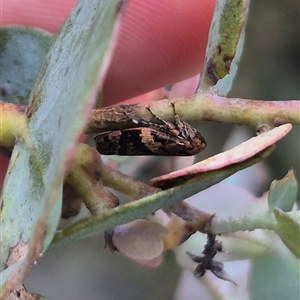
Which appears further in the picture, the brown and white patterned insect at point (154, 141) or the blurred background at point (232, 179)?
the blurred background at point (232, 179)

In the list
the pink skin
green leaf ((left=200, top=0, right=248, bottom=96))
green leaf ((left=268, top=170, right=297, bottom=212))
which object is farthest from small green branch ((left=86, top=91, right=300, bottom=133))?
the pink skin

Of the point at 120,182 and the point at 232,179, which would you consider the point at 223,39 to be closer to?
the point at 120,182

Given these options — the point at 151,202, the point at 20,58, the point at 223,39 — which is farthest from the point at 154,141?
the point at 151,202

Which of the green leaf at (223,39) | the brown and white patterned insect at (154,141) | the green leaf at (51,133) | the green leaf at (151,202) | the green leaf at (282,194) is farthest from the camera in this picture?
the brown and white patterned insect at (154,141)

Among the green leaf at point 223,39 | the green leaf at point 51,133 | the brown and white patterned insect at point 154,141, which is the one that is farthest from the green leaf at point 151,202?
the brown and white patterned insect at point 154,141

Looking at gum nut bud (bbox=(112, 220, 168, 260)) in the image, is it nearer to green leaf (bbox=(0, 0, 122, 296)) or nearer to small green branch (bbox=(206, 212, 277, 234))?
small green branch (bbox=(206, 212, 277, 234))

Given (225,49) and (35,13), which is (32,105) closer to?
(225,49)

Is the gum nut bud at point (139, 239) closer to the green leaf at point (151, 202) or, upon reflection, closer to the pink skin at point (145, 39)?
the green leaf at point (151, 202)
